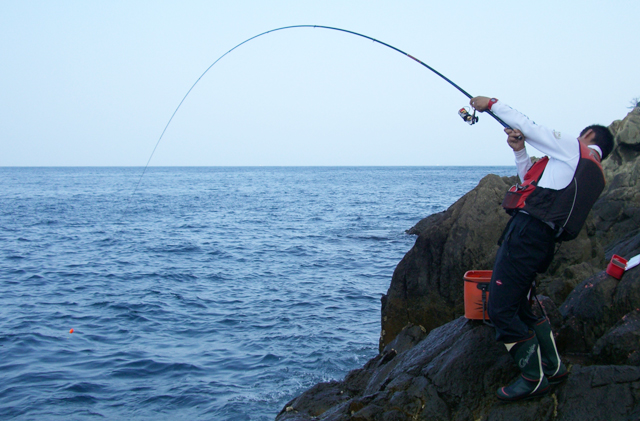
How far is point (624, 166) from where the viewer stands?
18406 millimetres

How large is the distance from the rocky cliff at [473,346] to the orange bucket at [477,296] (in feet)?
0.50

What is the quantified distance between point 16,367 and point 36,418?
6.94 feet

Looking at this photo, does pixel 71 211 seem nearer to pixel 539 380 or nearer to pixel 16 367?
pixel 16 367

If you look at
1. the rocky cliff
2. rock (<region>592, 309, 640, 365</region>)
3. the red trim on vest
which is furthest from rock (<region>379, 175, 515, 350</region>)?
the red trim on vest

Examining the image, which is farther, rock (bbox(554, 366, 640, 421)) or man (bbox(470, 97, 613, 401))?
rock (bbox(554, 366, 640, 421))

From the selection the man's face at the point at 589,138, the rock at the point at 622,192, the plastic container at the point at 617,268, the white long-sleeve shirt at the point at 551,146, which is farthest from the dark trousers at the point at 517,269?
the rock at the point at 622,192

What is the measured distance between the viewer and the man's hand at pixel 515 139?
3785mm

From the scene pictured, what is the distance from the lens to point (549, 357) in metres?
4.02

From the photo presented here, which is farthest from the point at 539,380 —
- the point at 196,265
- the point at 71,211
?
the point at 71,211

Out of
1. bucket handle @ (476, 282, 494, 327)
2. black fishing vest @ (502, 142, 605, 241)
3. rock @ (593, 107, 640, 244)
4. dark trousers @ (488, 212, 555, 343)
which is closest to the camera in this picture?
black fishing vest @ (502, 142, 605, 241)

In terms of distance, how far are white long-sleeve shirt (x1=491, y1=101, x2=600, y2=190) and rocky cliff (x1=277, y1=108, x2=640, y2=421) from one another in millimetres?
1584

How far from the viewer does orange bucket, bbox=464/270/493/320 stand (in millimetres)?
4363

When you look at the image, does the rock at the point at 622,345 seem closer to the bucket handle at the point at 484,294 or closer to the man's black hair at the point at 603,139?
the bucket handle at the point at 484,294

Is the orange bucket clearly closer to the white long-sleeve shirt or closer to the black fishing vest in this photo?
the black fishing vest
